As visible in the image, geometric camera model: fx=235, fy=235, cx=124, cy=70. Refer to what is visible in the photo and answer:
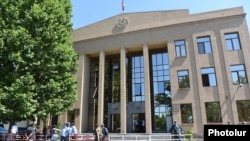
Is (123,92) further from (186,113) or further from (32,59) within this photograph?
(32,59)

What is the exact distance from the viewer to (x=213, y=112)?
21.8 metres

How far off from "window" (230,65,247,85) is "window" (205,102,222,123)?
2.74 m

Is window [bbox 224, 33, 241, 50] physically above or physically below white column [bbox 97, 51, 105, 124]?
above

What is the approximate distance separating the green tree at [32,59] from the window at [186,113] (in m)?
10.9

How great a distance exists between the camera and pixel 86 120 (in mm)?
27359

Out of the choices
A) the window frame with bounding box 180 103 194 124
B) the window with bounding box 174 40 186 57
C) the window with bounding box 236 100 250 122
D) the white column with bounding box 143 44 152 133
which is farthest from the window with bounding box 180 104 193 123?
the window with bounding box 174 40 186 57

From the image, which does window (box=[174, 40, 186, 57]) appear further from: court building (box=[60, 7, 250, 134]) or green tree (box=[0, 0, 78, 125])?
green tree (box=[0, 0, 78, 125])

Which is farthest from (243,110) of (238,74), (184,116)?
(184,116)

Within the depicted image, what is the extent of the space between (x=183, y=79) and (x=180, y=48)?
3.36 meters

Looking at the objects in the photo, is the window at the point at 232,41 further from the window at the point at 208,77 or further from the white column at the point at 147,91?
the white column at the point at 147,91

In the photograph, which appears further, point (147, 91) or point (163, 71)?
point (163, 71)

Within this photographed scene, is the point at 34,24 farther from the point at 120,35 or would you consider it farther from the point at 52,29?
the point at 120,35

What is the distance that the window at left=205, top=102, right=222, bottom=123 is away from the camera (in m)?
21.4

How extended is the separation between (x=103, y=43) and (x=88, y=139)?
14.5 meters
